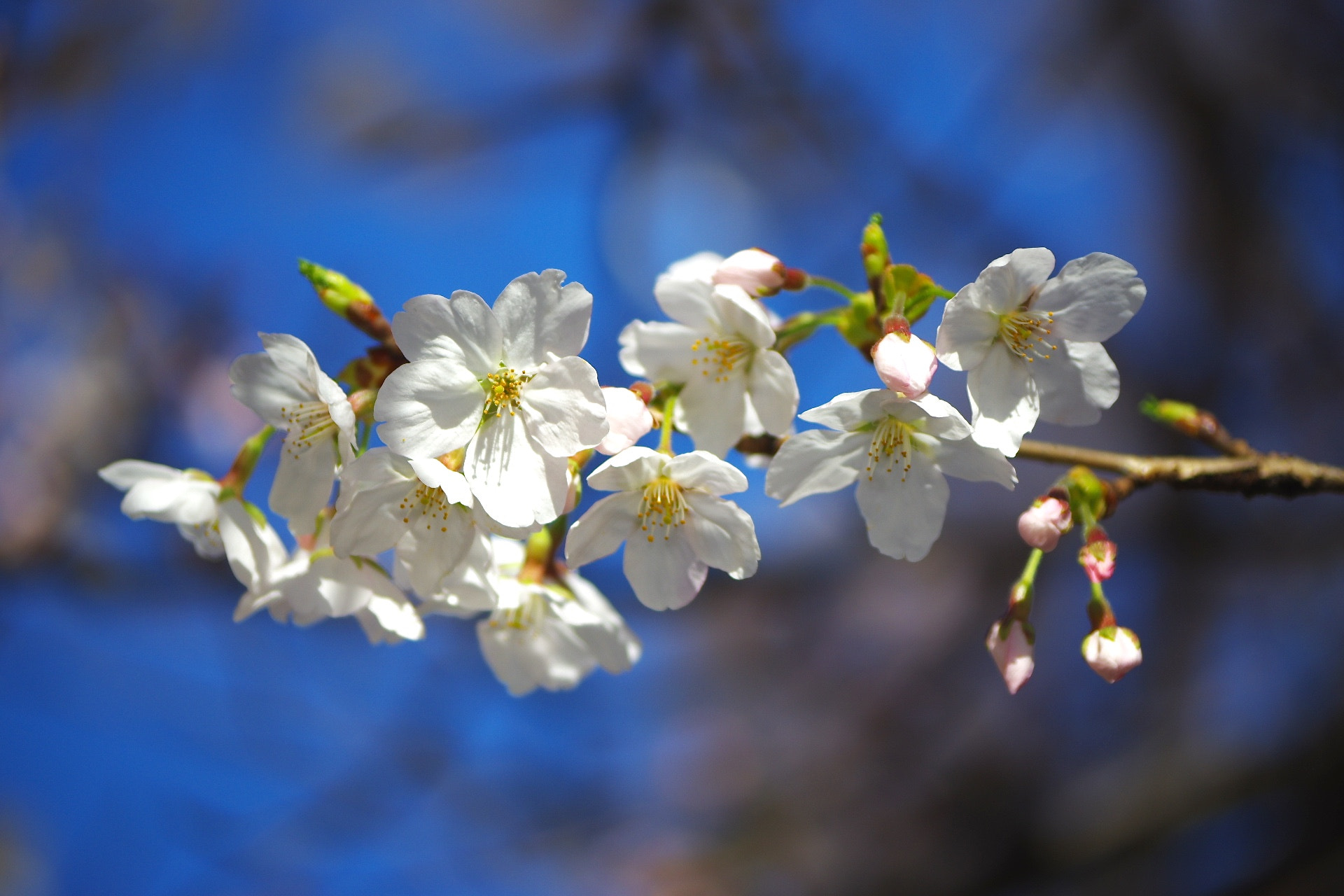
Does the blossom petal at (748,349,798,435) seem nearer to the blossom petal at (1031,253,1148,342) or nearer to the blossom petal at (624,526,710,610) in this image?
the blossom petal at (624,526,710,610)

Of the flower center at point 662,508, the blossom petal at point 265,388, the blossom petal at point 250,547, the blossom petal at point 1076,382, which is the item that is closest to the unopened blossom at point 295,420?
the blossom petal at point 265,388

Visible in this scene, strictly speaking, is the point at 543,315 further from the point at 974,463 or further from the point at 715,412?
the point at 974,463

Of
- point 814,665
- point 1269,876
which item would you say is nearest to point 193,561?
point 814,665

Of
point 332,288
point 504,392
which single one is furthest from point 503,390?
point 332,288

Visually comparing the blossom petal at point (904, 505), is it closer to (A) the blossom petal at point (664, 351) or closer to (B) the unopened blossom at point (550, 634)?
(A) the blossom petal at point (664, 351)

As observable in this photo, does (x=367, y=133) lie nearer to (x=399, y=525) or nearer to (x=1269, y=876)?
(x=399, y=525)

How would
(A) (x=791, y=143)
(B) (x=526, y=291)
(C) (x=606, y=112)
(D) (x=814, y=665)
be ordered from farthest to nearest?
(D) (x=814, y=665), (A) (x=791, y=143), (C) (x=606, y=112), (B) (x=526, y=291)
